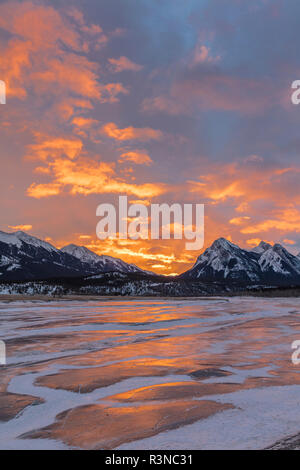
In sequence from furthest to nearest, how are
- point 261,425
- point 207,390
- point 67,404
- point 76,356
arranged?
point 76,356 → point 207,390 → point 67,404 → point 261,425

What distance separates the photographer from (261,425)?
19.4ft

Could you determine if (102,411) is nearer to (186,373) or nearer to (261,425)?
(261,425)

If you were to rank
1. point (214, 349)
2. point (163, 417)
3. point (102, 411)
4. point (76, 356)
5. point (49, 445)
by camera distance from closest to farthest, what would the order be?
point (49, 445)
point (163, 417)
point (102, 411)
point (76, 356)
point (214, 349)

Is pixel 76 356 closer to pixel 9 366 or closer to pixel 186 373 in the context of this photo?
pixel 9 366

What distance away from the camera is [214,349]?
14.3 m

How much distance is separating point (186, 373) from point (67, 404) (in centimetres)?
397

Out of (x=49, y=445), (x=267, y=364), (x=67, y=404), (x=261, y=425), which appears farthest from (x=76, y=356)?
(x=261, y=425)

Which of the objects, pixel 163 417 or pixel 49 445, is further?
pixel 163 417

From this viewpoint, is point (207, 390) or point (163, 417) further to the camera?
point (207, 390)

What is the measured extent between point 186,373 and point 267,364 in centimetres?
297
